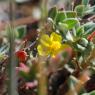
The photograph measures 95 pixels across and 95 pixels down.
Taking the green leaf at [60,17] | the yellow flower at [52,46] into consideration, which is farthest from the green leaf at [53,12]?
the yellow flower at [52,46]

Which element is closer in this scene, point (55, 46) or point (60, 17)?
point (55, 46)

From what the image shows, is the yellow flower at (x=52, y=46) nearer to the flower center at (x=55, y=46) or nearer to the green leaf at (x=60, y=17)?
the flower center at (x=55, y=46)

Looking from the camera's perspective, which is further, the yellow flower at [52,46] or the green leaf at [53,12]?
the green leaf at [53,12]

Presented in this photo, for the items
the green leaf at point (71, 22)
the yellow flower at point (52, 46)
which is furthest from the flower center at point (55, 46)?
the green leaf at point (71, 22)

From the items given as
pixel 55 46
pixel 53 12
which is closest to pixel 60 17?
pixel 53 12

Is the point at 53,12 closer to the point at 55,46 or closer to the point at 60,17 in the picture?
the point at 60,17

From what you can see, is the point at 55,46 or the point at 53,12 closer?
the point at 55,46

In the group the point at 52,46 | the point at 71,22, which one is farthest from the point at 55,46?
the point at 71,22

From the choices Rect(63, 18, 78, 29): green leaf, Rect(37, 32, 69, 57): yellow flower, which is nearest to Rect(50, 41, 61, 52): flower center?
Rect(37, 32, 69, 57): yellow flower

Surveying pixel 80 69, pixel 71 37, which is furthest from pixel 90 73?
pixel 71 37

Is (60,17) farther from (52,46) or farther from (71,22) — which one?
(52,46)

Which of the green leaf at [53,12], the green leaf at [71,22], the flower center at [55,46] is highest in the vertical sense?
the green leaf at [53,12]

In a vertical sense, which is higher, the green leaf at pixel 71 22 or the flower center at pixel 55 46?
the green leaf at pixel 71 22
